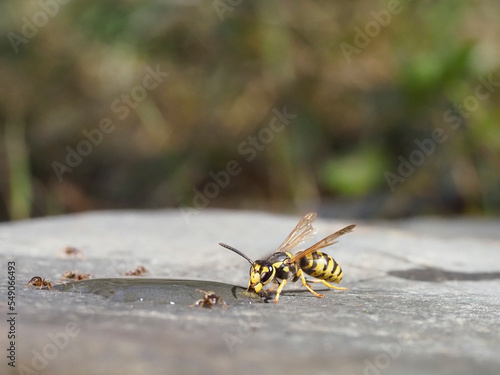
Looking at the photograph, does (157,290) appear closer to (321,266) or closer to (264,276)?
(264,276)

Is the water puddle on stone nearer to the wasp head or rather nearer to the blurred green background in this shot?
the wasp head

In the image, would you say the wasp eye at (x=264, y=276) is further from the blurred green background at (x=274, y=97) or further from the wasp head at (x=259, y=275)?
the blurred green background at (x=274, y=97)

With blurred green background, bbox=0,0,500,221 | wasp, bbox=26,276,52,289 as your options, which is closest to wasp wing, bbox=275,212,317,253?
wasp, bbox=26,276,52,289

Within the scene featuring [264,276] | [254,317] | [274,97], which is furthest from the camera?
[274,97]

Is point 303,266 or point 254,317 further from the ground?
point 303,266

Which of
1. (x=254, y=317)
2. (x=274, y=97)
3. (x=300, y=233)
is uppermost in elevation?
(x=274, y=97)

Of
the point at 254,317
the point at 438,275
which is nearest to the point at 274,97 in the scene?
the point at 438,275
